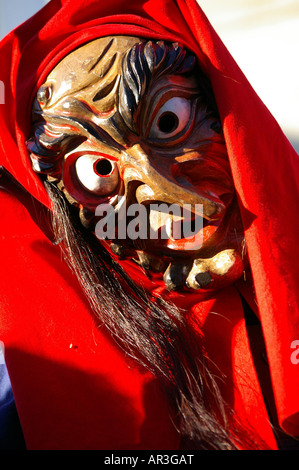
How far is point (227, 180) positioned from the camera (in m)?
0.98

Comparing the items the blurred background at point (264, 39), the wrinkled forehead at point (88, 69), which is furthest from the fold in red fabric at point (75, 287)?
the blurred background at point (264, 39)

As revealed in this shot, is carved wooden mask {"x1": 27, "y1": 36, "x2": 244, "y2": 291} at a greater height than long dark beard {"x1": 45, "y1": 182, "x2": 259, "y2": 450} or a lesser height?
greater

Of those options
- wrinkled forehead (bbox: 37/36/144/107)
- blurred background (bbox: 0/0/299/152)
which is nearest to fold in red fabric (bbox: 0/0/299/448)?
wrinkled forehead (bbox: 37/36/144/107)

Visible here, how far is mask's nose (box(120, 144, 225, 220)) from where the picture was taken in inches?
36.5

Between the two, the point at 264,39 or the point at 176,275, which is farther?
the point at 264,39

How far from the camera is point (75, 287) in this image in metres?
1.06

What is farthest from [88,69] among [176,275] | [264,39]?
[264,39]

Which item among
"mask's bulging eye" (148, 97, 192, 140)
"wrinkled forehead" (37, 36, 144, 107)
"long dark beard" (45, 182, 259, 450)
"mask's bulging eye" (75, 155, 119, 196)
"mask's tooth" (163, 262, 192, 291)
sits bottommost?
"long dark beard" (45, 182, 259, 450)

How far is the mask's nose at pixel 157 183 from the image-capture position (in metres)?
0.93

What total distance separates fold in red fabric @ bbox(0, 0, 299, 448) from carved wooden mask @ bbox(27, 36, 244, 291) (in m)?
0.04

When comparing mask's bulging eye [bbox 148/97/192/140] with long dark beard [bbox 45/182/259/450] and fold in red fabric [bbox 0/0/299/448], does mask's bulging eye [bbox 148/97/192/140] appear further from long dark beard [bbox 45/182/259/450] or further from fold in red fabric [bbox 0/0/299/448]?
long dark beard [bbox 45/182/259/450]

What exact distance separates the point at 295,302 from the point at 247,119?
0.95 ft

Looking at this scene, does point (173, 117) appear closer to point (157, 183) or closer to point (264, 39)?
point (157, 183)

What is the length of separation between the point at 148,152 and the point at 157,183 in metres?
0.05
